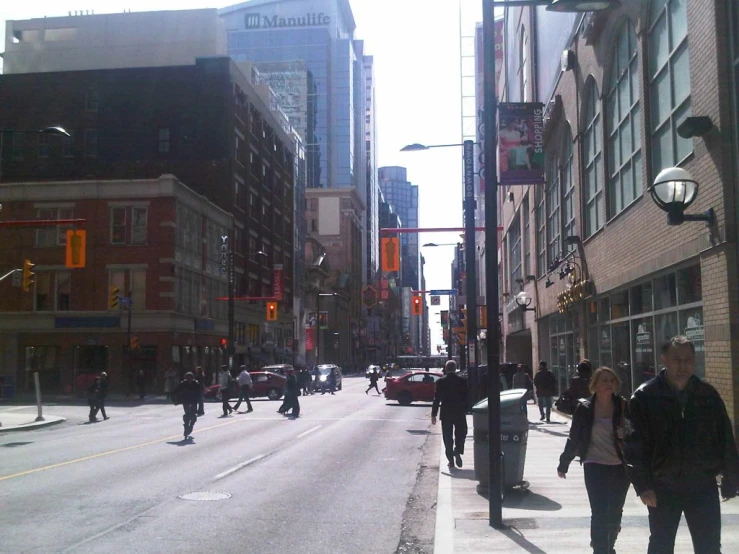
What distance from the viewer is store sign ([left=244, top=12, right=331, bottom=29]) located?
458 feet

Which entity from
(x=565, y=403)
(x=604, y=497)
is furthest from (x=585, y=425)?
(x=565, y=403)

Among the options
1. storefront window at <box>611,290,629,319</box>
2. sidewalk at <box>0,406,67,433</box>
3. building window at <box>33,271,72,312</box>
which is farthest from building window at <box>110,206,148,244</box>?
storefront window at <box>611,290,629,319</box>

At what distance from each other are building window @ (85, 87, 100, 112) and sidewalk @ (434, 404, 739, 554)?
53.9m

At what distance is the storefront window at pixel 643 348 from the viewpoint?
17156mm

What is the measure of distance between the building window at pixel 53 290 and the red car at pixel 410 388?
2241 cm

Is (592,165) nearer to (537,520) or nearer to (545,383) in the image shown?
(545,383)

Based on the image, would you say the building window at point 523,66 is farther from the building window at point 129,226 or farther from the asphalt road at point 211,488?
the building window at point 129,226

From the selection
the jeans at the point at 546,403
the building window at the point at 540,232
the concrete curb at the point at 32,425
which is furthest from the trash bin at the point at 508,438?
the building window at the point at 540,232

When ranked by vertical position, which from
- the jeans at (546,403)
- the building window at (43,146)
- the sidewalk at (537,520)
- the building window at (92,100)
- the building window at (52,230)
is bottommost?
the sidewalk at (537,520)

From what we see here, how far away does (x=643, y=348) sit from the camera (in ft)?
58.7

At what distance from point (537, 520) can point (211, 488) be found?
5275 mm

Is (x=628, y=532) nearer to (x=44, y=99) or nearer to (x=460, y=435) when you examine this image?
(x=460, y=435)

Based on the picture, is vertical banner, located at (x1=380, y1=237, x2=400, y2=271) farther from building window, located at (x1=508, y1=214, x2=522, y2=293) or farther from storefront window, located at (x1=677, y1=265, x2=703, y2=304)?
building window, located at (x1=508, y1=214, x2=522, y2=293)

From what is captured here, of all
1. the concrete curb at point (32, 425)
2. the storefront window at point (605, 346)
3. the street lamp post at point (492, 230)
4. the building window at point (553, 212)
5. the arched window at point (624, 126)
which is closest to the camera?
the street lamp post at point (492, 230)
